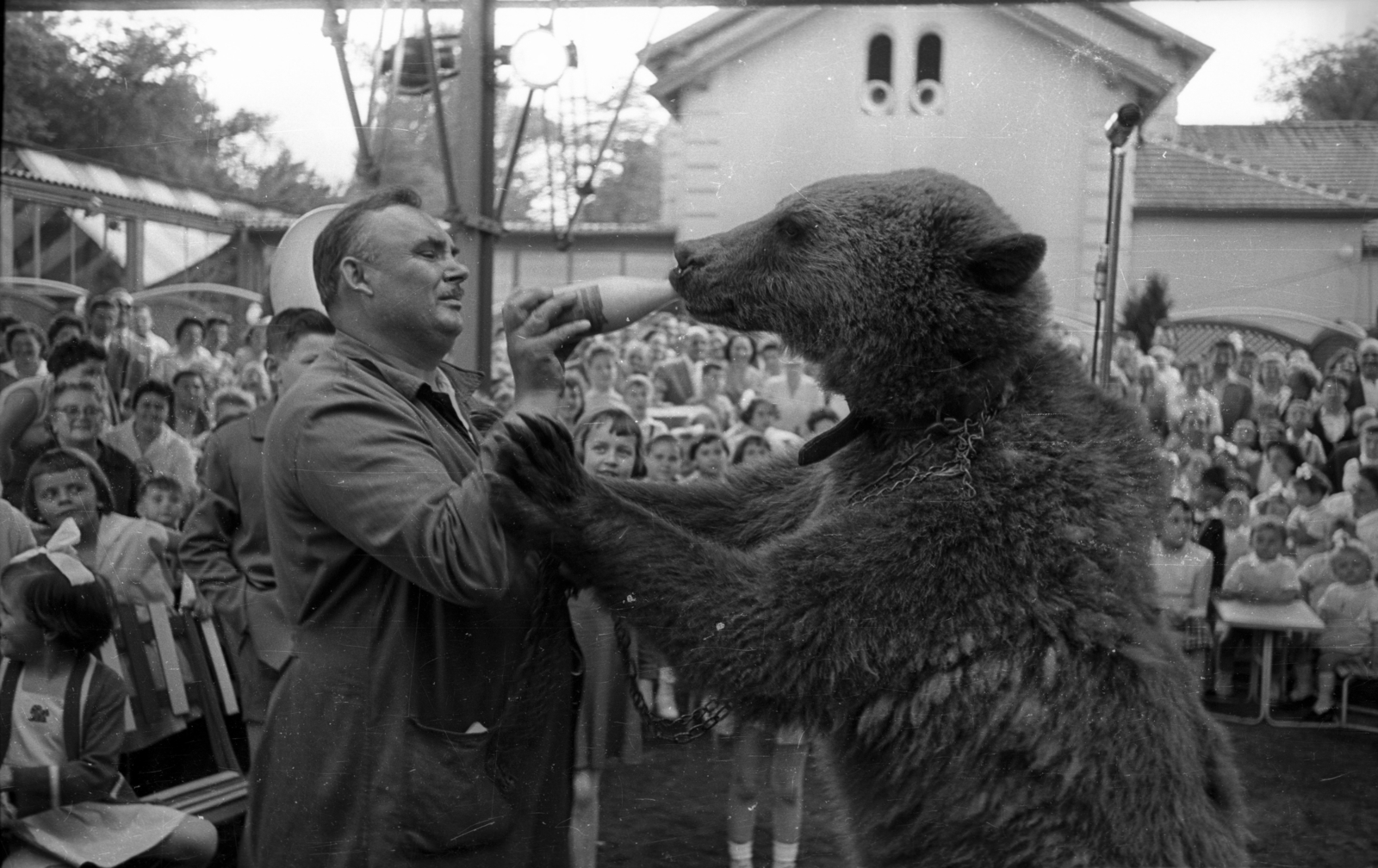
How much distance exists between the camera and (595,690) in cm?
253

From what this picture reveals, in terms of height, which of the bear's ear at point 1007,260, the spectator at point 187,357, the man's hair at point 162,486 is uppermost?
the bear's ear at point 1007,260

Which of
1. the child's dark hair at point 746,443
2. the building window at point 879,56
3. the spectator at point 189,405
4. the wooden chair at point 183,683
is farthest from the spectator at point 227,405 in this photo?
the building window at point 879,56

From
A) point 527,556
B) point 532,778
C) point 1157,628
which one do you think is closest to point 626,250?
point 527,556

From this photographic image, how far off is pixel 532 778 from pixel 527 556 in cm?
51

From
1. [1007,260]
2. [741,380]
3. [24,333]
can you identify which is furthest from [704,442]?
[24,333]

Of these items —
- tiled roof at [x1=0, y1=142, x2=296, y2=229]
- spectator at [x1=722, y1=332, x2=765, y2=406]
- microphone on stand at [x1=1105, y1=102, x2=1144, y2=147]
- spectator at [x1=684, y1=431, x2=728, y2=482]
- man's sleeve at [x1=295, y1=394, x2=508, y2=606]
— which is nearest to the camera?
man's sleeve at [x1=295, y1=394, x2=508, y2=606]

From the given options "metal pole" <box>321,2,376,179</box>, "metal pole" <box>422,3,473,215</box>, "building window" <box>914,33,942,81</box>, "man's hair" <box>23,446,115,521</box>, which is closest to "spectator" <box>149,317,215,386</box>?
"man's hair" <box>23,446,115,521</box>

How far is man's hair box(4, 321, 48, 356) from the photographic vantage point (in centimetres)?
361

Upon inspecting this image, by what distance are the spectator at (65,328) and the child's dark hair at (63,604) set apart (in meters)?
0.80

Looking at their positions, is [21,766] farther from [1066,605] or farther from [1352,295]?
[1352,295]

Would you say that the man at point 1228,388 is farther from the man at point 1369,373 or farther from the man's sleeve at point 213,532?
the man's sleeve at point 213,532

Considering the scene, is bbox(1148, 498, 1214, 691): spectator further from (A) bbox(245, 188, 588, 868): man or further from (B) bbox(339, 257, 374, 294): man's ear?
(B) bbox(339, 257, 374, 294): man's ear

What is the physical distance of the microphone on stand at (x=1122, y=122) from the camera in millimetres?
2445

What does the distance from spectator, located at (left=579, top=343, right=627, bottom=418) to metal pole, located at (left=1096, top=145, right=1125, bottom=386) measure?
145 cm
